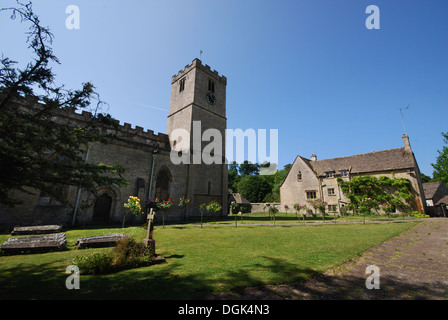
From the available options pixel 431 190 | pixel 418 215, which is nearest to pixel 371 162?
pixel 418 215

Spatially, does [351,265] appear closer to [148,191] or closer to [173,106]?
[148,191]

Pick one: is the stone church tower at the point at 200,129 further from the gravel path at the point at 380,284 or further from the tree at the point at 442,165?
the tree at the point at 442,165

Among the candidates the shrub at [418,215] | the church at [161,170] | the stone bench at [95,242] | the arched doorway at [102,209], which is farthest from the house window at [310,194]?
the stone bench at [95,242]

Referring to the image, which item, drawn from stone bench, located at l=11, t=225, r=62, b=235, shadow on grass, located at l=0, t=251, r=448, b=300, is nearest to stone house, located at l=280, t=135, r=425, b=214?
shadow on grass, located at l=0, t=251, r=448, b=300

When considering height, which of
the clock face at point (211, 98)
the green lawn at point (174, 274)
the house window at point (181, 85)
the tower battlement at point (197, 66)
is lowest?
the green lawn at point (174, 274)

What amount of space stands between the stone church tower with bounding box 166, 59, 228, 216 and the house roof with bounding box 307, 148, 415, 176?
1819 cm

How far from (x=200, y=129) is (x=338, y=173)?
75.6 feet

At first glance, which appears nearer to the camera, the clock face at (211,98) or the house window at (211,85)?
the clock face at (211,98)

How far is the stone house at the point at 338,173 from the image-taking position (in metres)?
26.0

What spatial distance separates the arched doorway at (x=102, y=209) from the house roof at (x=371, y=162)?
1196 inches

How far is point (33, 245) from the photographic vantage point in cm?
641

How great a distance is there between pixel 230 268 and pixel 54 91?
5.91 metres

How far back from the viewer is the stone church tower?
23478 millimetres
